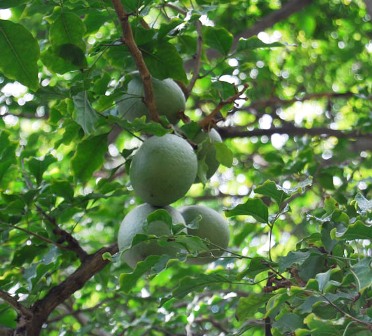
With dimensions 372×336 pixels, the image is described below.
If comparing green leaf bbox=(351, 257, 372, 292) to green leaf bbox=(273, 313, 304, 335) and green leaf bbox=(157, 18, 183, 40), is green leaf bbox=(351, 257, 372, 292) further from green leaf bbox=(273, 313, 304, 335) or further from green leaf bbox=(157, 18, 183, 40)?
green leaf bbox=(157, 18, 183, 40)

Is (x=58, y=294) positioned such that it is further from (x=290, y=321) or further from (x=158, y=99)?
(x=290, y=321)

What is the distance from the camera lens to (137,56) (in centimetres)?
170

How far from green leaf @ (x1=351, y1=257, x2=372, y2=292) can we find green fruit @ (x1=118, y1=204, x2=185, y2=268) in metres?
0.52

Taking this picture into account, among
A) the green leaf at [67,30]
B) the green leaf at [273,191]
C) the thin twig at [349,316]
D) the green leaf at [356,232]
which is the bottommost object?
the thin twig at [349,316]

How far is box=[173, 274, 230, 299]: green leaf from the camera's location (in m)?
1.48

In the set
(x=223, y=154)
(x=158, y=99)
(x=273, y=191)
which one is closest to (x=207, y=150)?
(x=223, y=154)

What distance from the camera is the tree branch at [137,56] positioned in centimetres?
161

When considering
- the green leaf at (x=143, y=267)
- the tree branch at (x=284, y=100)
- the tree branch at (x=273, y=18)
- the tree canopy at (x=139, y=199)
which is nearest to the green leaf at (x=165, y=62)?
the tree canopy at (x=139, y=199)

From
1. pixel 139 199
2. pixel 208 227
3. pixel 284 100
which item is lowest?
pixel 284 100

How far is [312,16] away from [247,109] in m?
1.22

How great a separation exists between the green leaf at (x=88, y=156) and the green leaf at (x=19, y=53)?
406 millimetres

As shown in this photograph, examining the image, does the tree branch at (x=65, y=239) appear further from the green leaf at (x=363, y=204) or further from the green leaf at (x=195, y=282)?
the green leaf at (x=363, y=204)

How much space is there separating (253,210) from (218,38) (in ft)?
2.40

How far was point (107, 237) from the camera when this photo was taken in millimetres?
3771
